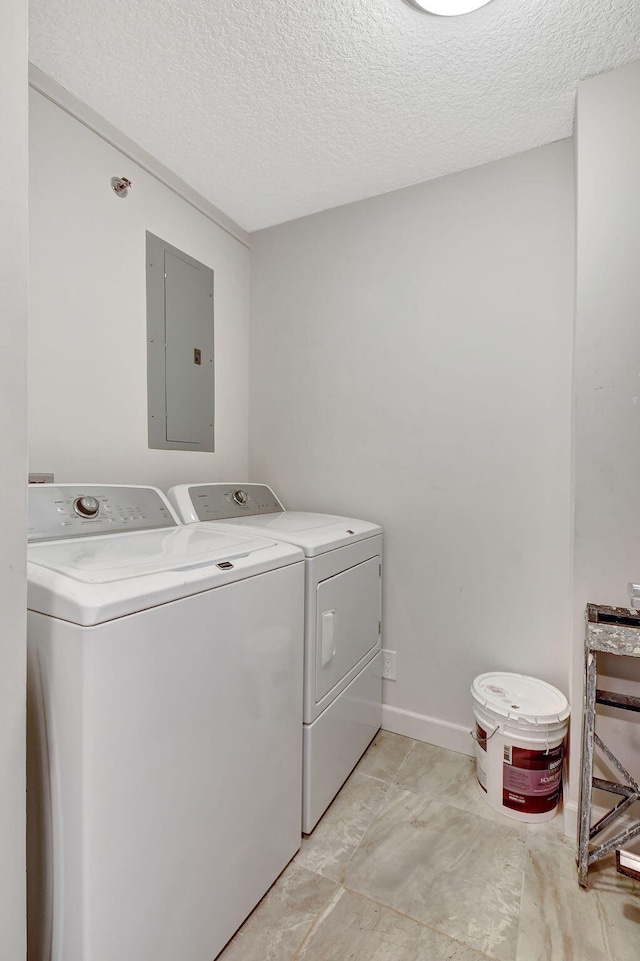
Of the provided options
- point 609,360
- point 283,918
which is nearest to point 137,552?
point 283,918

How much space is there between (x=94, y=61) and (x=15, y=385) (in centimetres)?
132

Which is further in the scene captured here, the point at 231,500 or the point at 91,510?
the point at 231,500

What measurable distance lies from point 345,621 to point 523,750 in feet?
2.37

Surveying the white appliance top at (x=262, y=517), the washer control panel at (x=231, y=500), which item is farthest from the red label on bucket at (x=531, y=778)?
the washer control panel at (x=231, y=500)

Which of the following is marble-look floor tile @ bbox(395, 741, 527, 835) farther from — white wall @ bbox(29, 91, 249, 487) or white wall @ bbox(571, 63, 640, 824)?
white wall @ bbox(29, 91, 249, 487)

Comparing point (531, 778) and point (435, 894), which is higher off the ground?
point (531, 778)

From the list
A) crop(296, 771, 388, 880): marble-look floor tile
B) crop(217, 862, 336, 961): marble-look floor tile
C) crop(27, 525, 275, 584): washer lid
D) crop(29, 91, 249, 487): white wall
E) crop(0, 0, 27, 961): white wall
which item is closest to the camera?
crop(0, 0, 27, 961): white wall

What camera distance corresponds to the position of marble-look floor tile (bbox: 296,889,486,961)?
1078 millimetres

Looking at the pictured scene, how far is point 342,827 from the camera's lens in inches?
58.4

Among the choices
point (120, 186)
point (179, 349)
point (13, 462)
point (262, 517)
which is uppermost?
point (120, 186)

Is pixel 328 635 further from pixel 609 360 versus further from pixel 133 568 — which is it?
pixel 609 360

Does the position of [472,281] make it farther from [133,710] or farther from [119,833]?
[119,833]

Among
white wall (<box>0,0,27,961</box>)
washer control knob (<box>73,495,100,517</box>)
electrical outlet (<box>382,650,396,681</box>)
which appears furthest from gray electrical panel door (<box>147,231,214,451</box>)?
electrical outlet (<box>382,650,396,681</box>)

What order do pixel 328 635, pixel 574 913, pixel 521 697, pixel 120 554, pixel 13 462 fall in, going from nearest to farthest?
1. pixel 13 462
2. pixel 120 554
3. pixel 574 913
4. pixel 328 635
5. pixel 521 697
